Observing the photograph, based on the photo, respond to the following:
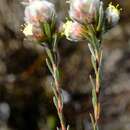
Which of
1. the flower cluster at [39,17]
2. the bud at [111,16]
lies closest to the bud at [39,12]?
the flower cluster at [39,17]

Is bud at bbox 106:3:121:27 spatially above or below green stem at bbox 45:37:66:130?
above

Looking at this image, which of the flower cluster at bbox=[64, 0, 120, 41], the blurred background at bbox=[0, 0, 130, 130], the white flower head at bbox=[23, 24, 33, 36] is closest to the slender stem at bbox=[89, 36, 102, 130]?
the flower cluster at bbox=[64, 0, 120, 41]

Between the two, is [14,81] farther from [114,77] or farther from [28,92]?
[114,77]

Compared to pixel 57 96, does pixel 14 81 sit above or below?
below

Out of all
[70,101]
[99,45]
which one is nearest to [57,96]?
[99,45]

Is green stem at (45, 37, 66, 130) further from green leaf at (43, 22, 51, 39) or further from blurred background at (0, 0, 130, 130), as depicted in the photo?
blurred background at (0, 0, 130, 130)

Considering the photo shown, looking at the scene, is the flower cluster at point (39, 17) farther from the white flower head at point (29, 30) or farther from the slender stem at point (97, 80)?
the slender stem at point (97, 80)
